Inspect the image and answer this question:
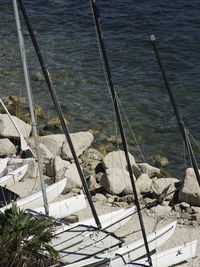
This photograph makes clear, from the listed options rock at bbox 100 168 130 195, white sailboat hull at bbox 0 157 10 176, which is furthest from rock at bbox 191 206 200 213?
white sailboat hull at bbox 0 157 10 176

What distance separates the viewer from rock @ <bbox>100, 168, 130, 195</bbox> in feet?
72.6

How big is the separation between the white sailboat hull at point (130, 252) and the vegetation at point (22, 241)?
1285mm

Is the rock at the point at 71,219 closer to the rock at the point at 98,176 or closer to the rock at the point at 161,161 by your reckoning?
the rock at the point at 98,176

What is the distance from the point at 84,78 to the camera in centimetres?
3631

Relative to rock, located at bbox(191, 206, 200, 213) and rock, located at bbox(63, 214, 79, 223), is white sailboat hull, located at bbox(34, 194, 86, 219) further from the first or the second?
rock, located at bbox(191, 206, 200, 213)

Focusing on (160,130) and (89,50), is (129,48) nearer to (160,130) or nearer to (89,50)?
(89,50)

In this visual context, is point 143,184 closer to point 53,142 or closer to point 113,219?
point 113,219

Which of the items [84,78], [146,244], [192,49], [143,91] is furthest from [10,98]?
[146,244]

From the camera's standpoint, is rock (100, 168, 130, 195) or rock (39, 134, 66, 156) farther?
rock (39, 134, 66, 156)

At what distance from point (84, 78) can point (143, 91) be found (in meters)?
4.69

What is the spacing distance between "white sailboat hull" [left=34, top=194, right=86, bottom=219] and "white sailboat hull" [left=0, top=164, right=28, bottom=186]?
110 inches

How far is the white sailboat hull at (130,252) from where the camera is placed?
1519cm

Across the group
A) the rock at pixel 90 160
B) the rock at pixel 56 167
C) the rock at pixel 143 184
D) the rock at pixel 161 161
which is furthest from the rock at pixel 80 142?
the rock at pixel 143 184

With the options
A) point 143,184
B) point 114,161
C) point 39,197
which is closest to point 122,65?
point 114,161
